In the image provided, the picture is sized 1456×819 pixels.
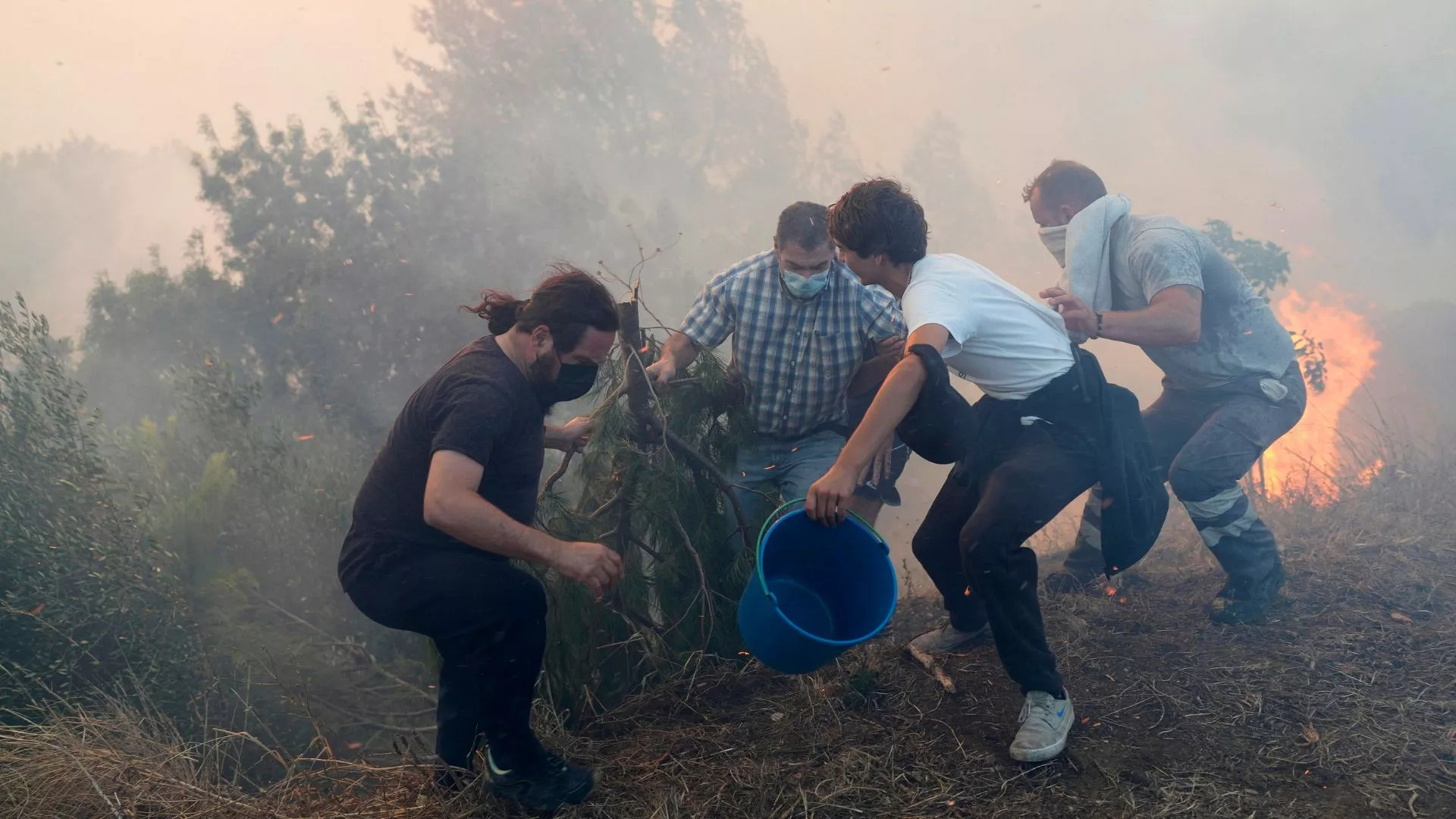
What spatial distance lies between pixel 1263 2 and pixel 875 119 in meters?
15.9

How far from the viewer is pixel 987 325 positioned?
3.32 meters

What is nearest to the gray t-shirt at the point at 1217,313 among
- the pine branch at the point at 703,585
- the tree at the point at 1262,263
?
the pine branch at the point at 703,585

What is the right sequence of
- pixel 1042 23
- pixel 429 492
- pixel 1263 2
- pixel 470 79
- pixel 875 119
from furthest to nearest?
pixel 1042 23
pixel 875 119
pixel 1263 2
pixel 470 79
pixel 429 492

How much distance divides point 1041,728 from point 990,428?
45.9 inches

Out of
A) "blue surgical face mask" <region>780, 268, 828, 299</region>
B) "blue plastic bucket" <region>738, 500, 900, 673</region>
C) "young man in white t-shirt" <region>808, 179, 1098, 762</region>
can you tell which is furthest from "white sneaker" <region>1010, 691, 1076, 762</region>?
"blue surgical face mask" <region>780, 268, 828, 299</region>

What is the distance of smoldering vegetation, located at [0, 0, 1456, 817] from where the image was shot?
10.3 feet

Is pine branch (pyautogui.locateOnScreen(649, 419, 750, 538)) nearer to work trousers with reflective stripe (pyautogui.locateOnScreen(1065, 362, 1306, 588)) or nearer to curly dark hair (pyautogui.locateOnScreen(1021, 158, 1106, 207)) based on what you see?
work trousers with reflective stripe (pyautogui.locateOnScreen(1065, 362, 1306, 588))

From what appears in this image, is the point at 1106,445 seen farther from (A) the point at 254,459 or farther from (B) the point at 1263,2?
(B) the point at 1263,2

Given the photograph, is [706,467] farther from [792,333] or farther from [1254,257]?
[1254,257]

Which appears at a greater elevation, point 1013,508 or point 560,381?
point 560,381

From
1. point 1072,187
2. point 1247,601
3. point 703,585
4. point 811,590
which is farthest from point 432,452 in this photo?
point 1247,601

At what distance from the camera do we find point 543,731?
363 centimetres

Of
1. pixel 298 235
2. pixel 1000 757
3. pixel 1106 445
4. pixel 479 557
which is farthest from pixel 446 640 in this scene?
pixel 298 235

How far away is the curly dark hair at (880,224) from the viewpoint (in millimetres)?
3361
